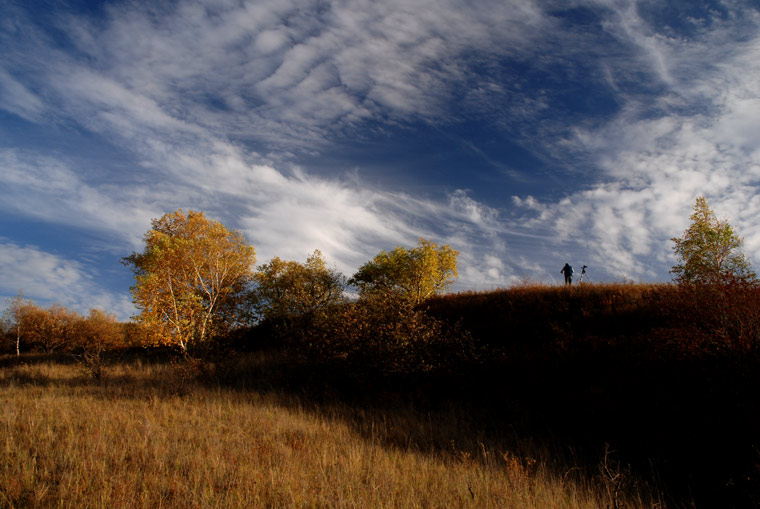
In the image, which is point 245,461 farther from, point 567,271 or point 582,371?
point 567,271

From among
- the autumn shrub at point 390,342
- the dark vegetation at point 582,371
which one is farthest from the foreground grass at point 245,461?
the autumn shrub at point 390,342

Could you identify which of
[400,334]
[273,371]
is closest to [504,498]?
[400,334]

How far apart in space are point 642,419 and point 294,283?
2032cm

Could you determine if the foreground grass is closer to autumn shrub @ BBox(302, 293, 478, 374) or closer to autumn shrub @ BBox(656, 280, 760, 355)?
autumn shrub @ BBox(302, 293, 478, 374)

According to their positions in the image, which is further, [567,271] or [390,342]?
[567,271]

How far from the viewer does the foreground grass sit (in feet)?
18.4

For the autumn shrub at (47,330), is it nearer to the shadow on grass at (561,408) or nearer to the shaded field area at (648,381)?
the shadow on grass at (561,408)

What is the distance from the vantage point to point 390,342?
15.9 metres

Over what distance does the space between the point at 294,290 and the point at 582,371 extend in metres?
17.2

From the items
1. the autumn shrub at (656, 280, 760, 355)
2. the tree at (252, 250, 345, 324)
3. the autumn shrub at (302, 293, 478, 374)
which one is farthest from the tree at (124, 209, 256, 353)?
the autumn shrub at (656, 280, 760, 355)

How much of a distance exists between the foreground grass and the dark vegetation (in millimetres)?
2034

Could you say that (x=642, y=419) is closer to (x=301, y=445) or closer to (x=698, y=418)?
(x=698, y=418)

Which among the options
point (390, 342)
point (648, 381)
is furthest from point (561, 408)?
point (390, 342)

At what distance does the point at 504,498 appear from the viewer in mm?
5969
